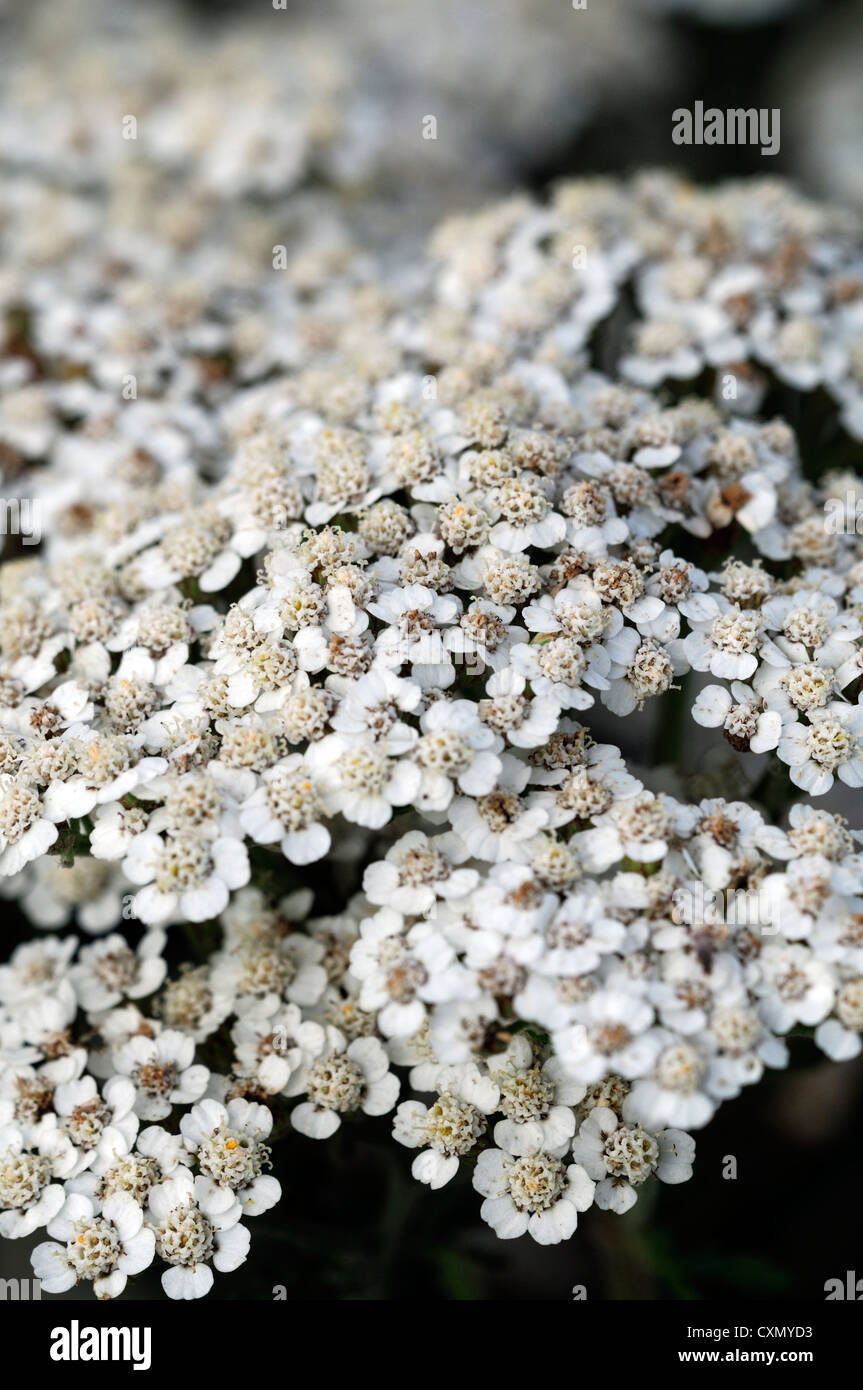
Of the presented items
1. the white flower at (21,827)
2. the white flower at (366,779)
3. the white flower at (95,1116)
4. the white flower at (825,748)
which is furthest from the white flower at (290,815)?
the white flower at (825,748)

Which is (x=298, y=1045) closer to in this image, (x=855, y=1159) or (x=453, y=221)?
(x=855, y=1159)

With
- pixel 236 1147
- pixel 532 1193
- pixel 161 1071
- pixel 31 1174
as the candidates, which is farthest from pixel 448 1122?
pixel 31 1174

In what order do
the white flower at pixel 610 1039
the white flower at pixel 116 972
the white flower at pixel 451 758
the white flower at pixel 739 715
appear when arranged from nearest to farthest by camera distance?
the white flower at pixel 610 1039, the white flower at pixel 451 758, the white flower at pixel 739 715, the white flower at pixel 116 972

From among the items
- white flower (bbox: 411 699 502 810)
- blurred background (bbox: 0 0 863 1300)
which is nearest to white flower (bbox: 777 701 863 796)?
blurred background (bbox: 0 0 863 1300)

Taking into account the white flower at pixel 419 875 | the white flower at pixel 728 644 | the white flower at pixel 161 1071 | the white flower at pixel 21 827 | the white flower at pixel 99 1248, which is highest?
the white flower at pixel 728 644

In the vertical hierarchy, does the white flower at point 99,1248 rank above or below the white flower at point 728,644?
below

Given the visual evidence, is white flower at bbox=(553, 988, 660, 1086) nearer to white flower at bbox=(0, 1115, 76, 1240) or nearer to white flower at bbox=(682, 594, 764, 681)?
white flower at bbox=(682, 594, 764, 681)

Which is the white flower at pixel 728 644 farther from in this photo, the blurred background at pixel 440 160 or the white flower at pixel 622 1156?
the white flower at pixel 622 1156

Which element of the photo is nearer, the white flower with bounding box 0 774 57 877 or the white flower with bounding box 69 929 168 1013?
the white flower with bounding box 0 774 57 877

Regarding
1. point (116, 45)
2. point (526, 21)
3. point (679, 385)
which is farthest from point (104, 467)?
point (526, 21)
